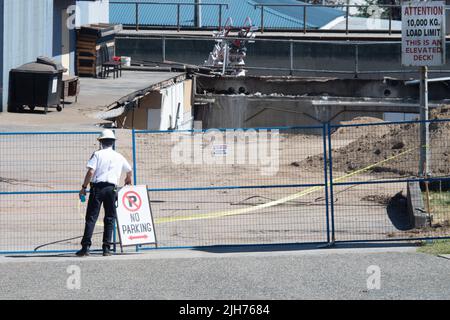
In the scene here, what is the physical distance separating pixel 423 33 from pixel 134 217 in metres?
6.93

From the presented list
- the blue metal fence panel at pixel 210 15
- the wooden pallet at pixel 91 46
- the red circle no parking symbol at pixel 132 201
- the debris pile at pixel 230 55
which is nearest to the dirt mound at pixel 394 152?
the red circle no parking symbol at pixel 132 201

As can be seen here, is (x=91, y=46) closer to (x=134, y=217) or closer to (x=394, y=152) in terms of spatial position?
(x=394, y=152)

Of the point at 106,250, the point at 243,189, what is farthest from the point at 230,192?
the point at 106,250

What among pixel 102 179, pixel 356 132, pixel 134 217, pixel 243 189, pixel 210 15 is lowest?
pixel 134 217

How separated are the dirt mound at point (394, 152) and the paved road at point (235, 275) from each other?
7.99 meters

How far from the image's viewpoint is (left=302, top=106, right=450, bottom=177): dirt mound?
22.2 m

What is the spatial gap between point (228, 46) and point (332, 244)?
25140 mm

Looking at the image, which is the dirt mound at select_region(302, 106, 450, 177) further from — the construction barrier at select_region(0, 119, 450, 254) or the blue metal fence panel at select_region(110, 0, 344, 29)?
the blue metal fence panel at select_region(110, 0, 344, 29)

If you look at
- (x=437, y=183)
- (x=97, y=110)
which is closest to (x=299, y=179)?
(x=437, y=183)

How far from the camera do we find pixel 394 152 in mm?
24438

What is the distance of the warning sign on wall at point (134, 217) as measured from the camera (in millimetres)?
14234

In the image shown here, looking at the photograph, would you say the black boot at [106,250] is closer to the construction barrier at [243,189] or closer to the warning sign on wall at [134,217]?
the warning sign on wall at [134,217]

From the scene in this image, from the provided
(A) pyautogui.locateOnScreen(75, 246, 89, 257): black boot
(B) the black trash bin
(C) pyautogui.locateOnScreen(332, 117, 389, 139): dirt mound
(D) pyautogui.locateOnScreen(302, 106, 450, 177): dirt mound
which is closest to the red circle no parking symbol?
(A) pyautogui.locateOnScreen(75, 246, 89, 257): black boot

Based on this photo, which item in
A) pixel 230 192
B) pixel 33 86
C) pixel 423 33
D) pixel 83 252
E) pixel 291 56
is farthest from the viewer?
pixel 291 56
